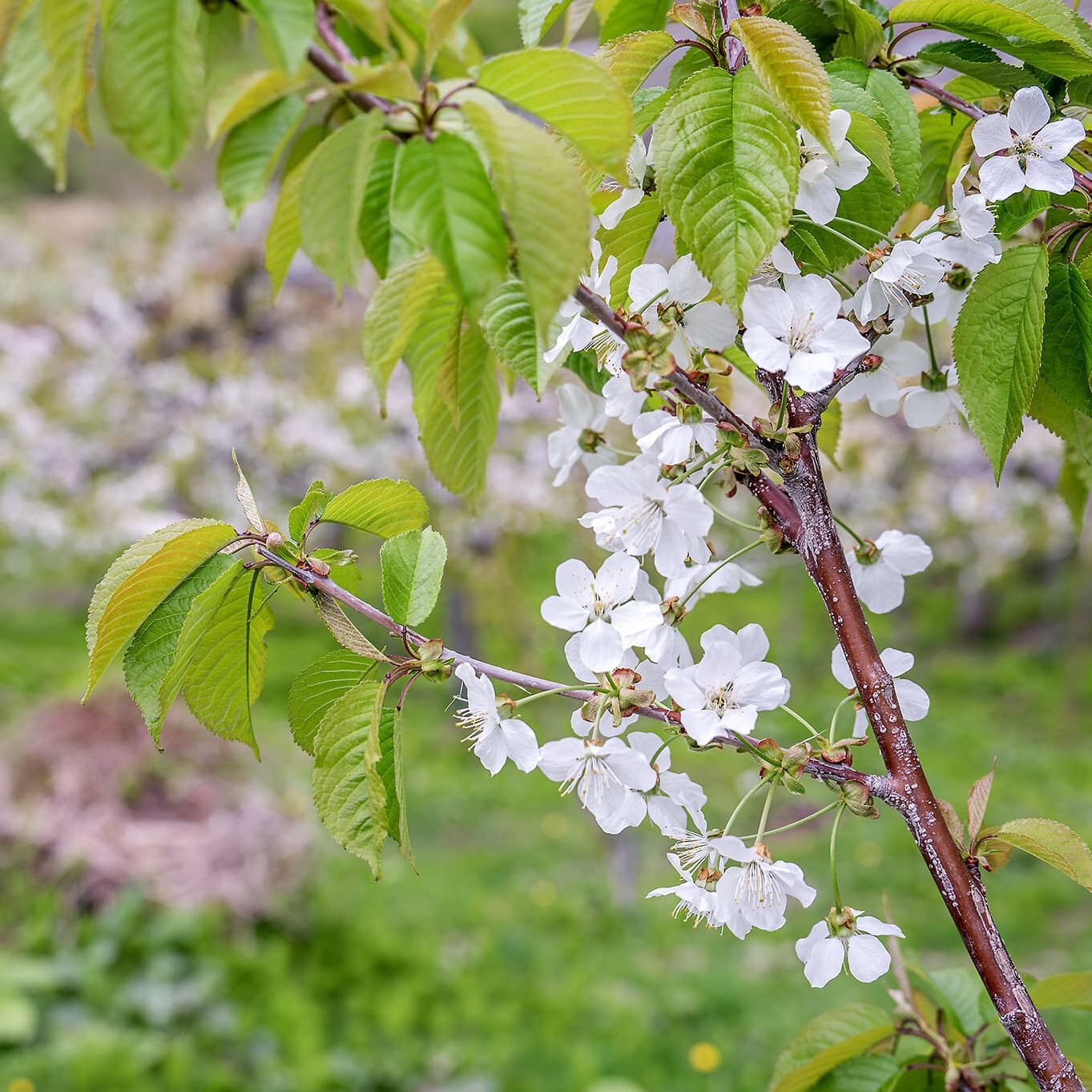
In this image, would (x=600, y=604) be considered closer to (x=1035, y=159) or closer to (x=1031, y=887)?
(x=1035, y=159)

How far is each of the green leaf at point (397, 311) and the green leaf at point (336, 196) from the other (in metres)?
0.08

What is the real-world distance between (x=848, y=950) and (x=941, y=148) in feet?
1.72

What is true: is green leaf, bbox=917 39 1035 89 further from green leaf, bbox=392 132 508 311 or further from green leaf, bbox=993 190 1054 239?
green leaf, bbox=392 132 508 311

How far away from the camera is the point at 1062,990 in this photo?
676 millimetres

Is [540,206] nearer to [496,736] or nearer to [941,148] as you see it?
[496,736]

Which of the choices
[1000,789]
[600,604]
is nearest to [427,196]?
[600,604]

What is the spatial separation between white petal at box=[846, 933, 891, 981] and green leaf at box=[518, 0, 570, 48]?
0.55m

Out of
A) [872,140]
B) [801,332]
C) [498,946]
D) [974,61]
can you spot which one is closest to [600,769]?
[801,332]

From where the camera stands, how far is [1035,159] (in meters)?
0.54

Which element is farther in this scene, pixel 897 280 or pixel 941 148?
pixel 941 148

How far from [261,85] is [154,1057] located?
2.47 metres

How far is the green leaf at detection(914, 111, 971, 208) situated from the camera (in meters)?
0.67

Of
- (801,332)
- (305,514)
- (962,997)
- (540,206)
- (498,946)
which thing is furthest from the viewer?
(498,946)

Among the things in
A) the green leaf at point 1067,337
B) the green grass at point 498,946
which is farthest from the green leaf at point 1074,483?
the green grass at point 498,946
